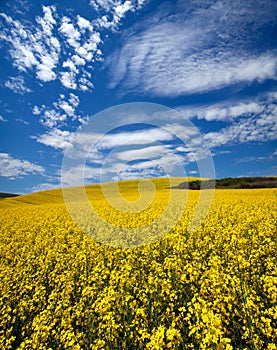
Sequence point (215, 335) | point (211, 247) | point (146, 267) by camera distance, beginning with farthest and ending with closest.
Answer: point (211, 247) < point (146, 267) < point (215, 335)

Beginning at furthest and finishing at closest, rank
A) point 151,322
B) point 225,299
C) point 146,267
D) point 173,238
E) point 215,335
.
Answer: point 173,238 < point 146,267 < point 151,322 < point 225,299 < point 215,335

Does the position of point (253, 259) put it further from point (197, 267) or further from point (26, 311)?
point (26, 311)

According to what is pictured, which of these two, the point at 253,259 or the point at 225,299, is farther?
the point at 253,259

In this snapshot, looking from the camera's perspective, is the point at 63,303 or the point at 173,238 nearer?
the point at 63,303

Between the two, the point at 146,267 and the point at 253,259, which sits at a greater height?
the point at 253,259

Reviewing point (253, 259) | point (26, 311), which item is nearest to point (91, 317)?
point (26, 311)

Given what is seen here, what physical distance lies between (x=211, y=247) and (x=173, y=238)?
137cm

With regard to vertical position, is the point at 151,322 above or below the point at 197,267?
below

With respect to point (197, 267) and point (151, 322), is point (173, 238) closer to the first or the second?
point (197, 267)

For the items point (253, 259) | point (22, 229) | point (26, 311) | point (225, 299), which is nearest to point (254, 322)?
point (225, 299)

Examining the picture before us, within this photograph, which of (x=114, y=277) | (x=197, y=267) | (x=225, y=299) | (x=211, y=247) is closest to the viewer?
(x=225, y=299)

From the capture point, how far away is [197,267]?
5867mm

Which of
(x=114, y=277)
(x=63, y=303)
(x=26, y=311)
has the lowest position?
(x=26, y=311)

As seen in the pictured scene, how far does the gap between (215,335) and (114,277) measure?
2.77 metres
